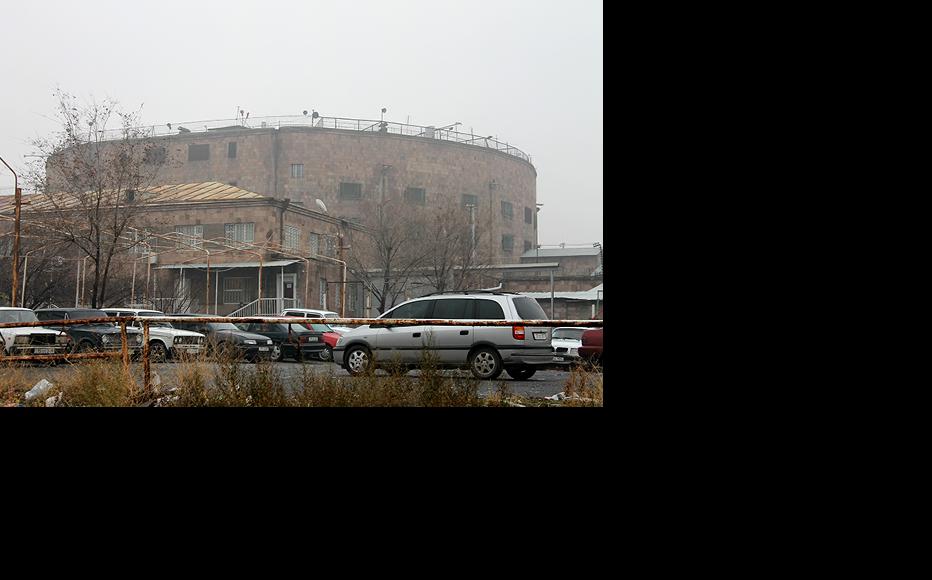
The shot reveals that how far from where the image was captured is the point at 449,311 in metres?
12.3

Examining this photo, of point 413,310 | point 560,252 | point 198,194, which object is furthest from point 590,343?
point 560,252

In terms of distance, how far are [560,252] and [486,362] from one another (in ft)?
97.5

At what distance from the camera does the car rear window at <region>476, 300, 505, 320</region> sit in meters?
12.0

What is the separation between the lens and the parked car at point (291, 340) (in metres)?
15.5

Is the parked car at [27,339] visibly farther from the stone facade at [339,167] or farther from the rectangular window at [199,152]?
the rectangular window at [199,152]

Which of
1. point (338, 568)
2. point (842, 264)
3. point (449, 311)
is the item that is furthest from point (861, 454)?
point (449, 311)

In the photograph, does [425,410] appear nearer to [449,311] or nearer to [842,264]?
[842,264]

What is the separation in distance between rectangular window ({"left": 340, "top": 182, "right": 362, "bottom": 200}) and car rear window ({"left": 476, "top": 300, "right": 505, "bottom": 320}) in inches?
1231

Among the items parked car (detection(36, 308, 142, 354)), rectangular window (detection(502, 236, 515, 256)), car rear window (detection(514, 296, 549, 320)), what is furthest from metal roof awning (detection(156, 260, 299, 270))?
rectangular window (detection(502, 236, 515, 256))

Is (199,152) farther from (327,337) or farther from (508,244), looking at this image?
(327,337)

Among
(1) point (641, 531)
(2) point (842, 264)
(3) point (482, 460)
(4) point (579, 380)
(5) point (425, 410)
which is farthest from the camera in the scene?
(4) point (579, 380)

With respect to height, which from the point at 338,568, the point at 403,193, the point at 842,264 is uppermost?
the point at 403,193

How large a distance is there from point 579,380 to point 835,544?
5.32 m

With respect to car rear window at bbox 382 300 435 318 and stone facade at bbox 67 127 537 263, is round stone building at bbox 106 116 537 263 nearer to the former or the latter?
stone facade at bbox 67 127 537 263
